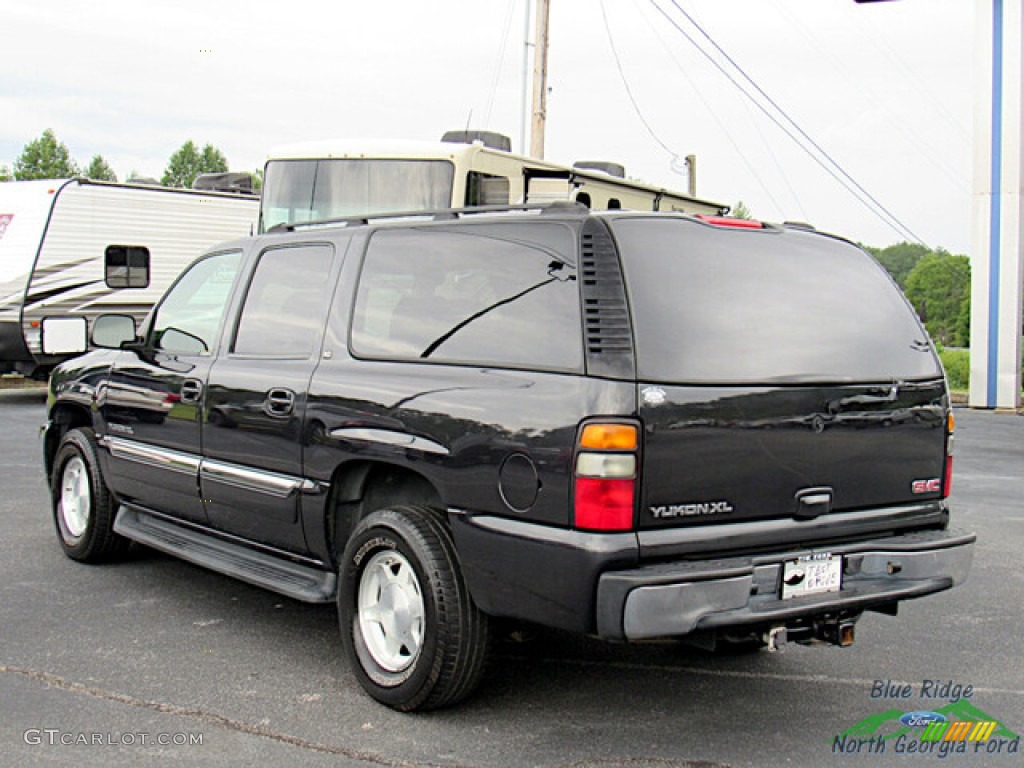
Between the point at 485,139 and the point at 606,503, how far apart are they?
1005 cm

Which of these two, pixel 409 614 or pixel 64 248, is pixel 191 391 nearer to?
pixel 409 614

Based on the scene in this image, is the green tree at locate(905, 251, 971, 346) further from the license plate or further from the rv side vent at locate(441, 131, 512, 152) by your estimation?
the license plate

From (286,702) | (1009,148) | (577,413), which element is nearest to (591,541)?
(577,413)

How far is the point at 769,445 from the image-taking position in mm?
4105

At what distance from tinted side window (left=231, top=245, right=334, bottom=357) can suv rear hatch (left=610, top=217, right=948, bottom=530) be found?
163 centimetres

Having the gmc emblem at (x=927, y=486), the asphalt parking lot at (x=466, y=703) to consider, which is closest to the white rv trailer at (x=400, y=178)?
the asphalt parking lot at (x=466, y=703)

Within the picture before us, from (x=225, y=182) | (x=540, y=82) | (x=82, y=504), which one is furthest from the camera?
(x=540, y=82)

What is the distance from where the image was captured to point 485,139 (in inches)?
525

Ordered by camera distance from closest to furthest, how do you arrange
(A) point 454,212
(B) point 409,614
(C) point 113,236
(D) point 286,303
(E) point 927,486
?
1. (B) point 409,614
2. (E) point 927,486
3. (A) point 454,212
4. (D) point 286,303
5. (C) point 113,236

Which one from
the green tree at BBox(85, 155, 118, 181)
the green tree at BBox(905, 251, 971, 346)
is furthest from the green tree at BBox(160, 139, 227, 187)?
the green tree at BBox(905, 251, 971, 346)

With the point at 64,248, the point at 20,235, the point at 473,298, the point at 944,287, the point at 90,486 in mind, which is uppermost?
the point at 944,287

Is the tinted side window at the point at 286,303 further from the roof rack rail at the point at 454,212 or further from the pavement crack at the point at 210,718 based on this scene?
the pavement crack at the point at 210,718

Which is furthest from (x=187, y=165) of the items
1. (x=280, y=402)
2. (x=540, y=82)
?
(x=280, y=402)

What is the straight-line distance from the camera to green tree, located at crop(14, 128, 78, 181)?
57031 mm
